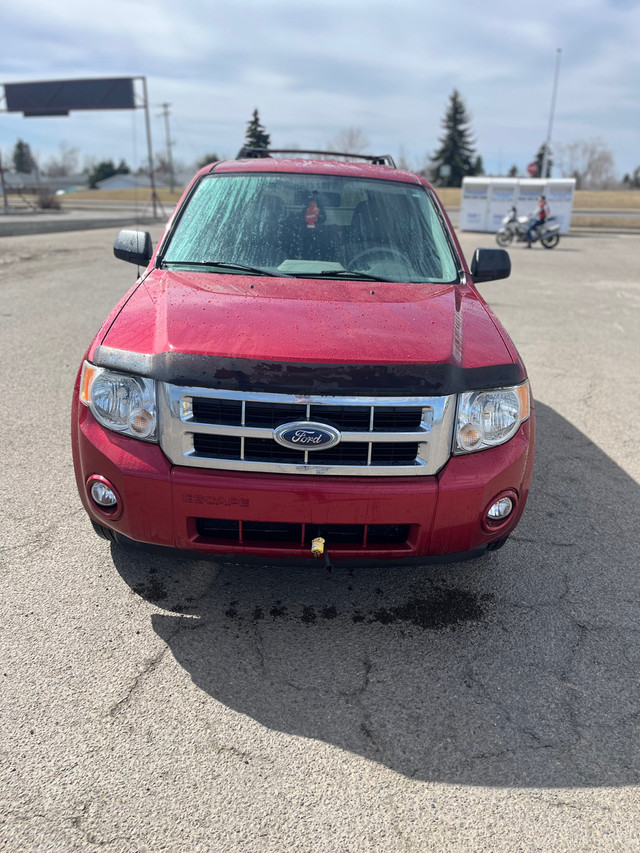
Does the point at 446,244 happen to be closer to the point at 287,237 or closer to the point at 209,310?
the point at 287,237

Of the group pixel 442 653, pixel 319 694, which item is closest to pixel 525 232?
pixel 442 653

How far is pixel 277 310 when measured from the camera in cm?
267

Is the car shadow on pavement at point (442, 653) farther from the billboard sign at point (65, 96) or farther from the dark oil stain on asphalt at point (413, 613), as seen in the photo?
the billboard sign at point (65, 96)

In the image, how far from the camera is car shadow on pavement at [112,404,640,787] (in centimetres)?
217

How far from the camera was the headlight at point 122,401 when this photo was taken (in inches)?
94.7

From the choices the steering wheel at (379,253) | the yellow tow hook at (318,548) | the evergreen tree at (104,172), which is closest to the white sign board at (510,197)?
the steering wheel at (379,253)

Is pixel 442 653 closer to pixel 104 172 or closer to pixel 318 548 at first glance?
pixel 318 548

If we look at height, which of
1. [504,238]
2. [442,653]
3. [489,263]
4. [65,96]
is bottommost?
[442,653]

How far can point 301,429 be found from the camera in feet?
7.61

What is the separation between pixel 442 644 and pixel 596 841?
897mm

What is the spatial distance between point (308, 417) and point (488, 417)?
0.73m

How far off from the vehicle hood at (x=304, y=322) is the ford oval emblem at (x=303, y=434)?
0.24m

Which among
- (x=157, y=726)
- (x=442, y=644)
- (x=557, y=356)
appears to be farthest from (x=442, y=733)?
(x=557, y=356)

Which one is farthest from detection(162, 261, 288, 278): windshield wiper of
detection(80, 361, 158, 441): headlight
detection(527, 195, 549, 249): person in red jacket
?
detection(527, 195, 549, 249): person in red jacket
